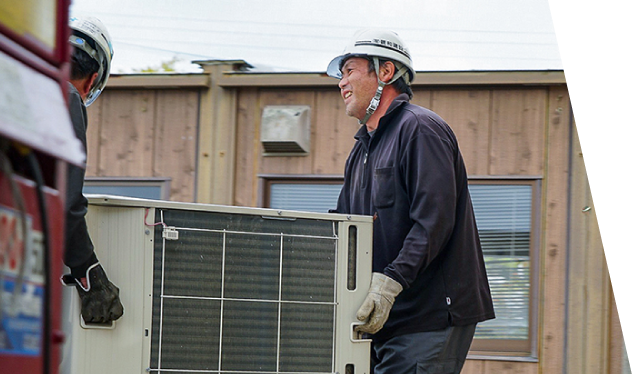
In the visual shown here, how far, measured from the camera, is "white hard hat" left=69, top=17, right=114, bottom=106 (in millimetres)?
3797

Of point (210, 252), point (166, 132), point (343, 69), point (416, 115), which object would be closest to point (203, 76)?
point (166, 132)

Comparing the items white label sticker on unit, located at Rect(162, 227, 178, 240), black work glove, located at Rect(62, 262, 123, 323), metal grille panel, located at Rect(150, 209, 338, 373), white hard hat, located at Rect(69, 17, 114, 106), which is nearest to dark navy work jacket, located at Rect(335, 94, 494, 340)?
metal grille panel, located at Rect(150, 209, 338, 373)

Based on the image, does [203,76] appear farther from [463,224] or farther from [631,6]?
[631,6]

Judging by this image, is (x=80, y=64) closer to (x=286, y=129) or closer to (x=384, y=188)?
(x=384, y=188)

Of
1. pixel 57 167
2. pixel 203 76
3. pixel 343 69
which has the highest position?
pixel 203 76

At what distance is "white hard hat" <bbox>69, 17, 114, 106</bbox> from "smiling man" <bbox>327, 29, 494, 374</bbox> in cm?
126

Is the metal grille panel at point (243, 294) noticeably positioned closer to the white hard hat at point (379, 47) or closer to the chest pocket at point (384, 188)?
the chest pocket at point (384, 188)

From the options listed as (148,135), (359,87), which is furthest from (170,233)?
(148,135)

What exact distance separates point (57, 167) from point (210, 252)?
1.60 meters

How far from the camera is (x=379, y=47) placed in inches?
164

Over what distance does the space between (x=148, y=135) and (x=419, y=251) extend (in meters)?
4.39

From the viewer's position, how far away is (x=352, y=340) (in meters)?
3.52

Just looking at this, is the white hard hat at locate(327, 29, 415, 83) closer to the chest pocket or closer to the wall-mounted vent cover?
the chest pocket

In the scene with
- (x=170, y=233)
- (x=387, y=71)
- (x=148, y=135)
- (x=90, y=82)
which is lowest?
(x=170, y=233)
